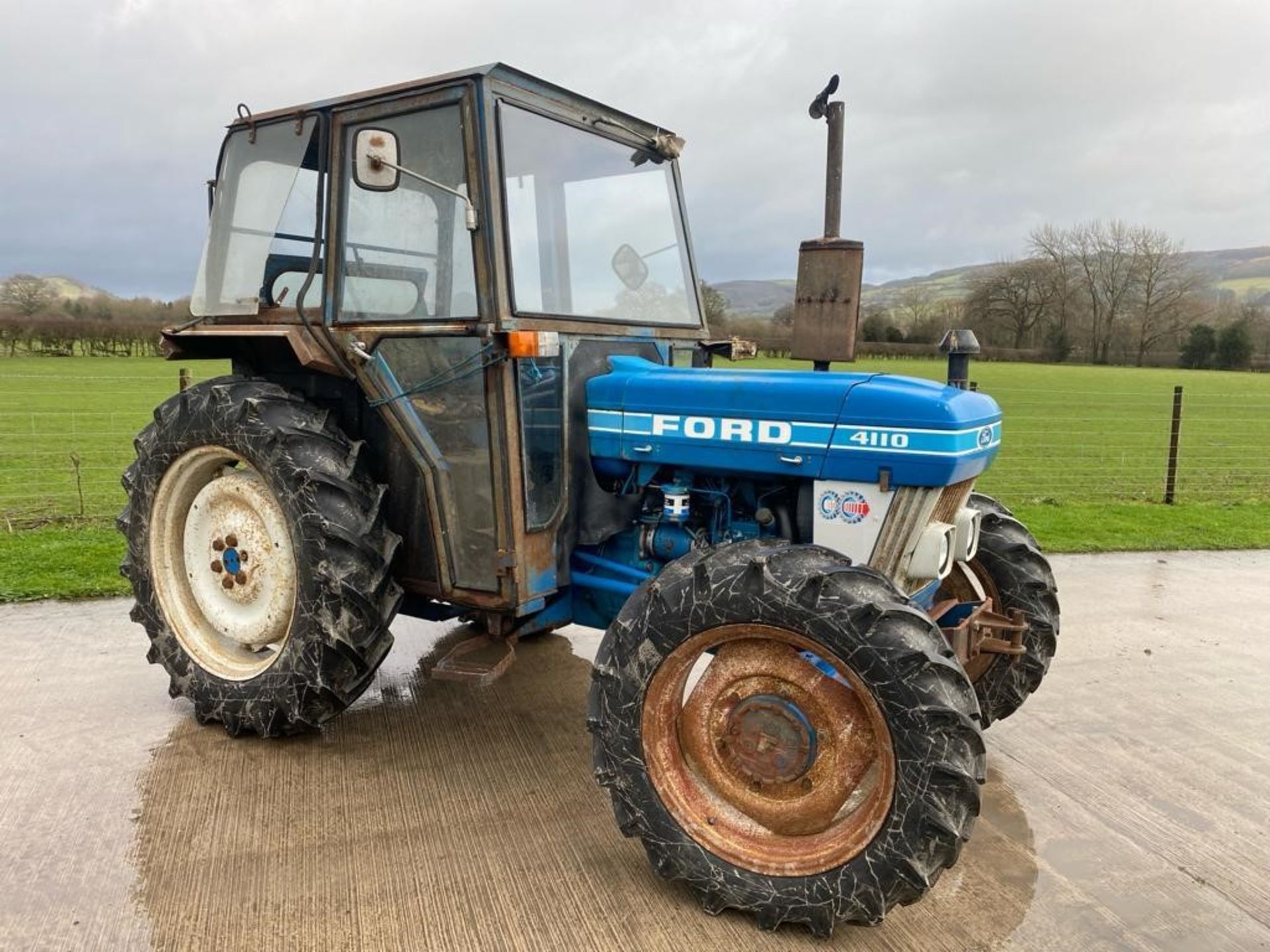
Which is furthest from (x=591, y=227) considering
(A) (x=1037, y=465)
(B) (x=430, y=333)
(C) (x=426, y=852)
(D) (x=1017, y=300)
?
(D) (x=1017, y=300)

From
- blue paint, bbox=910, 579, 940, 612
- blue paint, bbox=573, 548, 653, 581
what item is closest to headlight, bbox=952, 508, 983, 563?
blue paint, bbox=910, 579, 940, 612

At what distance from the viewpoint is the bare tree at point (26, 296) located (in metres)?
36.1

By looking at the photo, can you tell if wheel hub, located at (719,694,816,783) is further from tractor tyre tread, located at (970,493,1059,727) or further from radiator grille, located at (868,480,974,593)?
tractor tyre tread, located at (970,493,1059,727)

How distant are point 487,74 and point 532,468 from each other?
1413 millimetres

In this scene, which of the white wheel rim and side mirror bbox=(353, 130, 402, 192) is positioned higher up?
side mirror bbox=(353, 130, 402, 192)

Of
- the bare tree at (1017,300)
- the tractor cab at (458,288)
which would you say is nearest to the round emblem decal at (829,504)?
the tractor cab at (458,288)

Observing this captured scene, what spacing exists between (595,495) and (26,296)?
136 feet

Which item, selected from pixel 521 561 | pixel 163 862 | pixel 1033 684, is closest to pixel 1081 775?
pixel 1033 684

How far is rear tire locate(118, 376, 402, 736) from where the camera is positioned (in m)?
3.33

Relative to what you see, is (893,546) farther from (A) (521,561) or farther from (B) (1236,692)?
(B) (1236,692)

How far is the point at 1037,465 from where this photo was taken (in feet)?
42.3

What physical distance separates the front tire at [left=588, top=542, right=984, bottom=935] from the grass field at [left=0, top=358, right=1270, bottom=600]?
4385mm

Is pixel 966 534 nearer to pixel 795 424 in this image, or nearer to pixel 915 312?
pixel 795 424

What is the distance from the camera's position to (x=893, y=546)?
3.00 m
